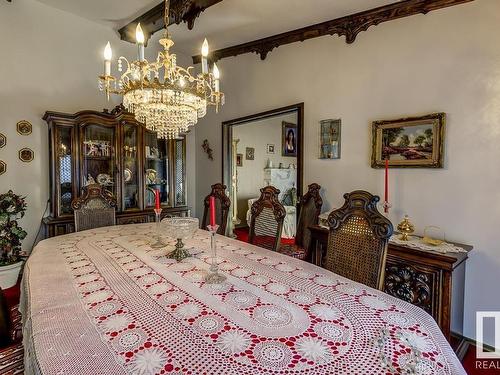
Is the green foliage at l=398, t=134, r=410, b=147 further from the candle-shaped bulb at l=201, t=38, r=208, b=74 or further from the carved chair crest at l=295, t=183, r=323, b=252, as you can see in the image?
the candle-shaped bulb at l=201, t=38, r=208, b=74

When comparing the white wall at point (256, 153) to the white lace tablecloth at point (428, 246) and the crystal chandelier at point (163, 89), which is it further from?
the white lace tablecloth at point (428, 246)

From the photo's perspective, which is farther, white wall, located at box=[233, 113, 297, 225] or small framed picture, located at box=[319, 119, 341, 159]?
white wall, located at box=[233, 113, 297, 225]

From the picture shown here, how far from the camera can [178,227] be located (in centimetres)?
165

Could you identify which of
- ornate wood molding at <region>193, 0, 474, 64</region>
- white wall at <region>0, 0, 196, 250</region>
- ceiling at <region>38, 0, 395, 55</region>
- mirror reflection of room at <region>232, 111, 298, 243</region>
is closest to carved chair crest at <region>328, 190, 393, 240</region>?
ornate wood molding at <region>193, 0, 474, 64</region>

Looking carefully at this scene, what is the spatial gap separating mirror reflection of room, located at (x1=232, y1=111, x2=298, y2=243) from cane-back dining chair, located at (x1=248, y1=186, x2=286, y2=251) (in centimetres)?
283

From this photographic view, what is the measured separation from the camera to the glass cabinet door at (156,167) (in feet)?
12.0

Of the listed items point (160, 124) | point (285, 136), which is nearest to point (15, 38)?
point (160, 124)

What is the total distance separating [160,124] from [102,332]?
1599 millimetres

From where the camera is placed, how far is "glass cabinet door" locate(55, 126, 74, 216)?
9.91 feet

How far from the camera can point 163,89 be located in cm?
183

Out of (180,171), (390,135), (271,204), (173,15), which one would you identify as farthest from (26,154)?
(390,135)

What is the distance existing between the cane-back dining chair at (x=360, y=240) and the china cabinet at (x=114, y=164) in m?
2.66

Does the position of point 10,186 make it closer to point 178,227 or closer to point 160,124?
point 160,124

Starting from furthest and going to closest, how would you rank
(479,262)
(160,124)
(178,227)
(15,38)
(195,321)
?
(15,38)
(160,124)
(479,262)
(178,227)
(195,321)
